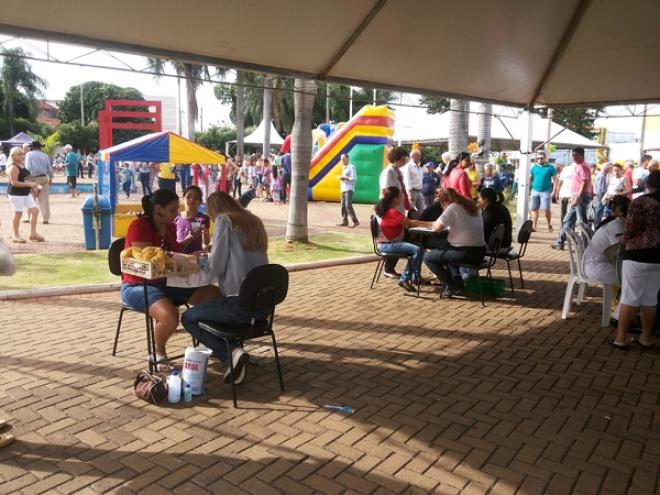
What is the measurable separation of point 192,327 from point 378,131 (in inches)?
661

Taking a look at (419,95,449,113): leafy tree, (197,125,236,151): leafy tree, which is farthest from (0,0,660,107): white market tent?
(197,125,236,151): leafy tree

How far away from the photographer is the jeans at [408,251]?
7.25 meters

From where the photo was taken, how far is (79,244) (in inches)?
413

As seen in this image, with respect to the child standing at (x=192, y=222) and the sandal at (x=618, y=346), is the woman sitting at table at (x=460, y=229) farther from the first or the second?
the child standing at (x=192, y=222)

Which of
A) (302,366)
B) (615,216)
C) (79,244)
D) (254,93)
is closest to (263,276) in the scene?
(302,366)

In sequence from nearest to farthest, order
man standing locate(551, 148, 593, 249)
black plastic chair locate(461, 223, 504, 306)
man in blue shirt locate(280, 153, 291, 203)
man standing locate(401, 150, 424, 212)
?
black plastic chair locate(461, 223, 504, 306), man standing locate(551, 148, 593, 249), man standing locate(401, 150, 424, 212), man in blue shirt locate(280, 153, 291, 203)

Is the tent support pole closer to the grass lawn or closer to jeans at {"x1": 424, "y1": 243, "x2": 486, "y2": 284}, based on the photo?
the grass lawn

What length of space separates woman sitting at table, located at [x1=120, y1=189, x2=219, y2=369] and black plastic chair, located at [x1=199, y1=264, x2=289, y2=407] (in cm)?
38

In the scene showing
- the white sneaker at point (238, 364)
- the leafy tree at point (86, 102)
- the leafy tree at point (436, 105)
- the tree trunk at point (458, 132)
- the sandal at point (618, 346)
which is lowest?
the sandal at point (618, 346)

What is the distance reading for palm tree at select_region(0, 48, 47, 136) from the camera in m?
60.2

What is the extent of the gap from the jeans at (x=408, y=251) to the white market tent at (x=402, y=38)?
2.11 m

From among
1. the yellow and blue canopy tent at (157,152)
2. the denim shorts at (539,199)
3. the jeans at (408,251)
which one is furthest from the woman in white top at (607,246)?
the yellow and blue canopy tent at (157,152)

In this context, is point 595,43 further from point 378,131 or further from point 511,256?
point 378,131

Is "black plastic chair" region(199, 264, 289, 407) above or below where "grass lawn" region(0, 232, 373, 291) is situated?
above
